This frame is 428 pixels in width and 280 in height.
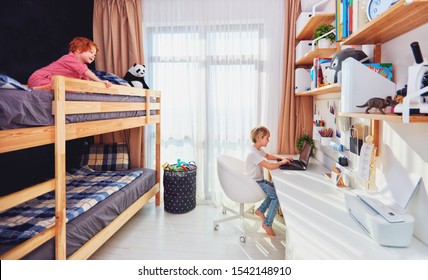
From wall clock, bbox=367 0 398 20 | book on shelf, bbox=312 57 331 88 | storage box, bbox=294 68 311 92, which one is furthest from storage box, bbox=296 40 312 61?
wall clock, bbox=367 0 398 20

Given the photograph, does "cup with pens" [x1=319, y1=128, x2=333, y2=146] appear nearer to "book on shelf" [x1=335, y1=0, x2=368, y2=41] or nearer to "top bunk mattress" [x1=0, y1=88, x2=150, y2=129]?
"book on shelf" [x1=335, y1=0, x2=368, y2=41]

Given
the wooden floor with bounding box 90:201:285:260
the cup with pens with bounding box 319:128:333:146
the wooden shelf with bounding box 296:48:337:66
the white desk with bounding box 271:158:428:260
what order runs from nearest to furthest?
the white desk with bounding box 271:158:428:260, the wooden floor with bounding box 90:201:285:260, the wooden shelf with bounding box 296:48:337:66, the cup with pens with bounding box 319:128:333:146

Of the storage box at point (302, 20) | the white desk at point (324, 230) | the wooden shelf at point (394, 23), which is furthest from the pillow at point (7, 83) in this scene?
the storage box at point (302, 20)

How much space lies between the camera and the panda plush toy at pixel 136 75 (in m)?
3.34

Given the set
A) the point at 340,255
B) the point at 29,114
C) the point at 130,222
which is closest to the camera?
the point at 340,255

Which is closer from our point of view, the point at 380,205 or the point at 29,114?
the point at 380,205

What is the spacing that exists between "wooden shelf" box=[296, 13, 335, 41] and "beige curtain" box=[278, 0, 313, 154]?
141 millimetres

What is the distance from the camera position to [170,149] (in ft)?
12.1

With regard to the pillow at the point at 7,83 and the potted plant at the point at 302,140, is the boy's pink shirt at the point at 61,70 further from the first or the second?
the potted plant at the point at 302,140

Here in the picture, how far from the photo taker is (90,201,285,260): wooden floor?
2.37m

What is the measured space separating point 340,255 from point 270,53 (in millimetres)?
2611
